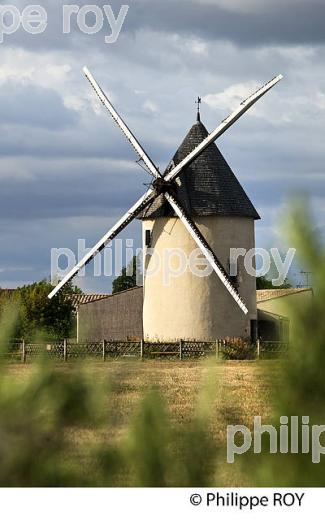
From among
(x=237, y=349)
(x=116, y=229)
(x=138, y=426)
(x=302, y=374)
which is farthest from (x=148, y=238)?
(x=138, y=426)

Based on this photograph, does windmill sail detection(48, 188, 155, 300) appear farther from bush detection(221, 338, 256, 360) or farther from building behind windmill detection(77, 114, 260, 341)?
bush detection(221, 338, 256, 360)

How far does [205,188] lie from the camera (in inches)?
1452

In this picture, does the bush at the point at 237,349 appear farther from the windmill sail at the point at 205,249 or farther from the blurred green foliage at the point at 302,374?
the blurred green foliage at the point at 302,374

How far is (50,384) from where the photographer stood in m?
2.56

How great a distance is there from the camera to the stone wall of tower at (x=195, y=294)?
118 feet

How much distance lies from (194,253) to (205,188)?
8.32ft

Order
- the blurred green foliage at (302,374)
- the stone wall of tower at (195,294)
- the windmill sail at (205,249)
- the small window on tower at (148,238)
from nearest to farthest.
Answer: the blurred green foliage at (302,374), the windmill sail at (205,249), the stone wall of tower at (195,294), the small window on tower at (148,238)

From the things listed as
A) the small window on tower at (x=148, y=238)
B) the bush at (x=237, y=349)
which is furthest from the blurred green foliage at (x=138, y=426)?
the small window on tower at (x=148, y=238)

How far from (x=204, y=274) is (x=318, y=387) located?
33189mm

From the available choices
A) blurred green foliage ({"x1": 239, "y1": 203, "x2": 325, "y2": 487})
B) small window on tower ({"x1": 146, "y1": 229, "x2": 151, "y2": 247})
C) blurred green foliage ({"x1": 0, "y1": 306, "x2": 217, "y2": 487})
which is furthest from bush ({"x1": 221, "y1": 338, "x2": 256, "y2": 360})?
blurred green foliage ({"x1": 0, "y1": 306, "x2": 217, "y2": 487})

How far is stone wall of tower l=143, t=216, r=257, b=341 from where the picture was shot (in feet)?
118

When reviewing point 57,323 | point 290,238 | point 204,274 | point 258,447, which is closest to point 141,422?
point 258,447

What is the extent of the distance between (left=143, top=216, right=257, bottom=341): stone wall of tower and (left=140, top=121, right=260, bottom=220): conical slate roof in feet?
1.06
